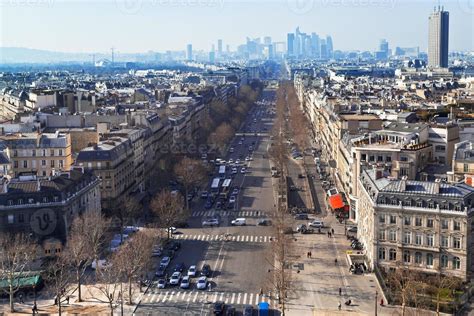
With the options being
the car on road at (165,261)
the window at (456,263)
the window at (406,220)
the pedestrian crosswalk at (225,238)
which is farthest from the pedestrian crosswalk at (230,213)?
the window at (456,263)

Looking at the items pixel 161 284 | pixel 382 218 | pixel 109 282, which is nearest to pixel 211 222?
pixel 161 284

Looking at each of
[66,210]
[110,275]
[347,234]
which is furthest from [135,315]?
[347,234]

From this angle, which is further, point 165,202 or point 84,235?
point 165,202

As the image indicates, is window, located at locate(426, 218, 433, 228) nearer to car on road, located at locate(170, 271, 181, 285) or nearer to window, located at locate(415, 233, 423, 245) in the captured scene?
window, located at locate(415, 233, 423, 245)

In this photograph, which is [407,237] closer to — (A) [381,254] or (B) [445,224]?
(A) [381,254]

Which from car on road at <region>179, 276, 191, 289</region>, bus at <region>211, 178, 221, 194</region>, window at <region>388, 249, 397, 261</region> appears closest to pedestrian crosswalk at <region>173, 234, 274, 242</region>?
car on road at <region>179, 276, 191, 289</region>

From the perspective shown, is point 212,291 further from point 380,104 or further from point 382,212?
point 380,104

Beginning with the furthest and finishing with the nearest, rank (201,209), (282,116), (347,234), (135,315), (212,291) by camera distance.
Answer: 1. (282,116)
2. (201,209)
3. (347,234)
4. (212,291)
5. (135,315)
